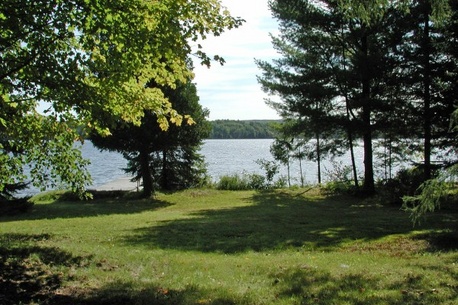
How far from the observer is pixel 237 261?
25.3 ft

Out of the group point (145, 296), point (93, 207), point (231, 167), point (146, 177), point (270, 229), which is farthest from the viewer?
point (231, 167)

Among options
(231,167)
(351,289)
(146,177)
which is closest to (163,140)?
(146,177)

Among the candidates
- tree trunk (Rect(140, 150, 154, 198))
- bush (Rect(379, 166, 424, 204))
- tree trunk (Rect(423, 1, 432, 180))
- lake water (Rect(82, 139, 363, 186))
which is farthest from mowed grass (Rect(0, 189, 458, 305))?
tree trunk (Rect(140, 150, 154, 198))

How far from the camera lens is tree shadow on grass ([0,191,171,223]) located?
55.5ft

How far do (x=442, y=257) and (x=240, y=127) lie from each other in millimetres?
90545

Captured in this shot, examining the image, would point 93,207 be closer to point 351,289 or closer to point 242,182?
point 242,182

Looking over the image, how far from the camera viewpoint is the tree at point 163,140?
70.4ft

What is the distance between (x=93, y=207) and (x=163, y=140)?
5078mm

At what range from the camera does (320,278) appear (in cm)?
619

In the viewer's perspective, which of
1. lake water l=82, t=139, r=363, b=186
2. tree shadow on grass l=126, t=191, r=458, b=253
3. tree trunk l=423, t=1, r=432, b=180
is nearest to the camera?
tree shadow on grass l=126, t=191, r=458, b=253

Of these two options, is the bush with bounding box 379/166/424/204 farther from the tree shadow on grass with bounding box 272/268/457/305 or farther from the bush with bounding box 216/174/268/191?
the tree shadow on grass with bounding box 272/268/457/305

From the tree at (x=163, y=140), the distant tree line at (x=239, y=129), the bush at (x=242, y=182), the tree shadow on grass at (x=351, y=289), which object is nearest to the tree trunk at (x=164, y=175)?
the tree at (x=163, y=140)

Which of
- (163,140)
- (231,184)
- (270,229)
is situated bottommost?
(231,184)

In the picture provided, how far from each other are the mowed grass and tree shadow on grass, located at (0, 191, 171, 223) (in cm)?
355
